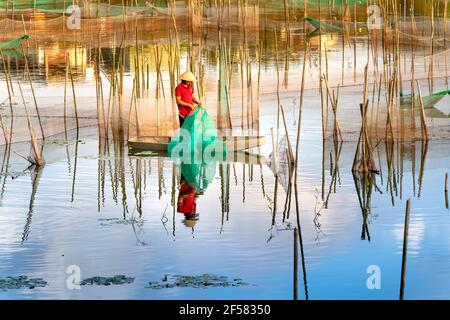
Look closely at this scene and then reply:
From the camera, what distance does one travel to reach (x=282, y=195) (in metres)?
9.78

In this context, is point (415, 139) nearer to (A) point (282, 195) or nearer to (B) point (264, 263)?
(A) point (282, 195)

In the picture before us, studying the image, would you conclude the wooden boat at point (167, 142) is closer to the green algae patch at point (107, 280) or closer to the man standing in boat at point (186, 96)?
the man standing in boat at point (186, 96)

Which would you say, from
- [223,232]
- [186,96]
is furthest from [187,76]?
[223,232]

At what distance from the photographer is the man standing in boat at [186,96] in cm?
1141

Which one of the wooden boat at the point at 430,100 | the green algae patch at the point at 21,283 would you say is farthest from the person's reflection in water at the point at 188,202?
the wooden boat at the point at 430,100

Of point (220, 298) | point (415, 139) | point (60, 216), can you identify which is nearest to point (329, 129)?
point (415, 139)

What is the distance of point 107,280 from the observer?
7.10 metres

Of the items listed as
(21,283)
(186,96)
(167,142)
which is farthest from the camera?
(167,142)

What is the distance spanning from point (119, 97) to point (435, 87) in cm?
548

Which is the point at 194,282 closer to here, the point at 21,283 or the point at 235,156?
the point at 21,283

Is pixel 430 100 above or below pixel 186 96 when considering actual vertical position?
below

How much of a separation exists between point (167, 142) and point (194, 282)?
494 cm

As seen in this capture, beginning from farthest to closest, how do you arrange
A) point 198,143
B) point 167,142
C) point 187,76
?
point 167,142 < point 198,143 < point 187,76

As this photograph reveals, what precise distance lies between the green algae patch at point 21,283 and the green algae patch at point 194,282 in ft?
2.07
